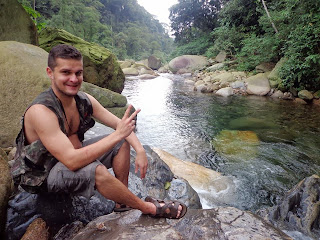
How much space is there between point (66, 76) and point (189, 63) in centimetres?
2315

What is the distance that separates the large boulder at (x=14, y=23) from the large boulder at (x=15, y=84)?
1.33 metres

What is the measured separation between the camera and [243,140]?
607 cm

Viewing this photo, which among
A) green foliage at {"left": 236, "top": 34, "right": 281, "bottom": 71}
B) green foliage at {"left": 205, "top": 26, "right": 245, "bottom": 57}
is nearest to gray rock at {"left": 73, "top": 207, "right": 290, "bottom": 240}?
green foliage at {"left": 236, "top": 34, "right": 281, "bottom": 71}

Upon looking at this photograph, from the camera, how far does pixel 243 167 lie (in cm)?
470

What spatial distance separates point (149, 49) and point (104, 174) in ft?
180

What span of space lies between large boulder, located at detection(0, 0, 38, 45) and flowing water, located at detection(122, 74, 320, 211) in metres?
3.80

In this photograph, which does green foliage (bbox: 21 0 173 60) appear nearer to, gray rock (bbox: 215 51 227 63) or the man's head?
gray rock (bbox: 215 51 227 63)

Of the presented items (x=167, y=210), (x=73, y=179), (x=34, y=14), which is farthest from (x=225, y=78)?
(x=73, y=179)

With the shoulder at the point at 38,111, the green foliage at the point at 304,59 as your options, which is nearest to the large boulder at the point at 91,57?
the shoulder at the point at 38,111

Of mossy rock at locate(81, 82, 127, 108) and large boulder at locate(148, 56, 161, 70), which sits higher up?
large boulder at locate(148, 56, 161, 70)

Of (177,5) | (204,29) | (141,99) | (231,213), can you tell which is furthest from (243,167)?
(177,5)

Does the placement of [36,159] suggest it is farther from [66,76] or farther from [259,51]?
[259,51]

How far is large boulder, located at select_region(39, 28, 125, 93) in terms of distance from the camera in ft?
24.3

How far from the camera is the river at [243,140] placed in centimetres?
404
